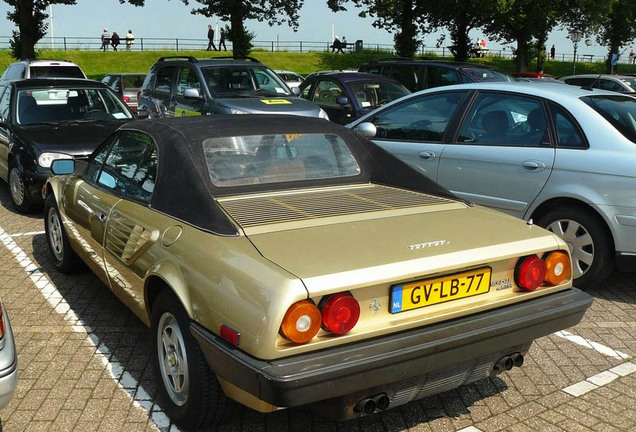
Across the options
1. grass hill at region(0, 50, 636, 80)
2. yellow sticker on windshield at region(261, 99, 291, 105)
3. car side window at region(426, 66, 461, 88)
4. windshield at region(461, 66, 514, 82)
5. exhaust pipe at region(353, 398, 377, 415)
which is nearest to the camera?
exhaust pipe at region(353, 398, 377, 415)

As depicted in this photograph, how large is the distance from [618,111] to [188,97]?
6751mm

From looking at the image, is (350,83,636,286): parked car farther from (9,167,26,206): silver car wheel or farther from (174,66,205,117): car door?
(174,66,205,117): car door

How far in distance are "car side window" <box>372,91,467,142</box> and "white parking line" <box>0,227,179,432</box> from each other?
346cm

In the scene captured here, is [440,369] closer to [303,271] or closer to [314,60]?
[303,271]

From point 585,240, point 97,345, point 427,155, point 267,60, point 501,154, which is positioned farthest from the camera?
point 267,60

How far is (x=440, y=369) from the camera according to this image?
2.87m

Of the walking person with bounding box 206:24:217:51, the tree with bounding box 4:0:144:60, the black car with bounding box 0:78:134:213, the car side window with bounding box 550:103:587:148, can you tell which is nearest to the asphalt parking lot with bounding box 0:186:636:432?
the car side window with bounding box 550:103:587:148

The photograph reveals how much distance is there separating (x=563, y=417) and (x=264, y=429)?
1546 mm

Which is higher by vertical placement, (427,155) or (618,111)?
(618,111)

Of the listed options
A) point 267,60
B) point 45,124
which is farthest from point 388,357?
point 267,60

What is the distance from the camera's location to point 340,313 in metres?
2.64

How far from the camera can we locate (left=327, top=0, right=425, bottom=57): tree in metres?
32.2

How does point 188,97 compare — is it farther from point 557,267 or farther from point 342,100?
point 557,267

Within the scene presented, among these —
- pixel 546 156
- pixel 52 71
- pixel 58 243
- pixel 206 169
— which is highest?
pixel 52 71
